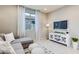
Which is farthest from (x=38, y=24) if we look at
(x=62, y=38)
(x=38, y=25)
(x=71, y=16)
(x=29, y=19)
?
(x=71, y=16)

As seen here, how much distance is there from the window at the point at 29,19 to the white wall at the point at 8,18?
799mm

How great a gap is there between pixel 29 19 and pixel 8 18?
1461 mm

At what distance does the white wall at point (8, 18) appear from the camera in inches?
179

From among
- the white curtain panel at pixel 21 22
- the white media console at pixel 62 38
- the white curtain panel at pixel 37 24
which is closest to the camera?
the white media console at pixel 62 38

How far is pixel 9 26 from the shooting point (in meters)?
4.81

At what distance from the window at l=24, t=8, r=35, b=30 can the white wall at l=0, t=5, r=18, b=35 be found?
31.4 inches

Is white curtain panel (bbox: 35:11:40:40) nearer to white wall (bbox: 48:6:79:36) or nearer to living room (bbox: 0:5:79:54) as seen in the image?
living room (bbox: 0:5:79:54)

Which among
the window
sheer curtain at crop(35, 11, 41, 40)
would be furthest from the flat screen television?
the window

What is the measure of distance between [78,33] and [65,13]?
1387 millimetres

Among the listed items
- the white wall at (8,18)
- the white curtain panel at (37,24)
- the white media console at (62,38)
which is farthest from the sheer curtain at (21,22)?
the white media console at (62,38)

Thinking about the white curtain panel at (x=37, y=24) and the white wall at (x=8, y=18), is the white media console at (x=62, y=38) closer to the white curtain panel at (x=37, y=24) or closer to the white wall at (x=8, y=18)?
the white curtain panel at (x=37, y=24)

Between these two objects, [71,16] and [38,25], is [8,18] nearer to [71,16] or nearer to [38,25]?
[38,25]
